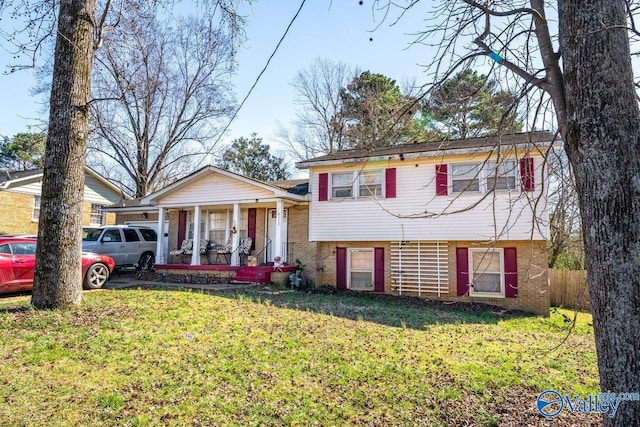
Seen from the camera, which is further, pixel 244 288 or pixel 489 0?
pixel 244 288

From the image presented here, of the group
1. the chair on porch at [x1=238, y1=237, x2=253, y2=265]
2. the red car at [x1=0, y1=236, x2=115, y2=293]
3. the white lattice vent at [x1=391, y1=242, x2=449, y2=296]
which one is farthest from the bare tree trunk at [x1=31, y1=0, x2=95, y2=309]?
the white lattice vent at [x1=391, y1=242, x2=449, y2=296]

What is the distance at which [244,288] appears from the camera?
1130 centimetres

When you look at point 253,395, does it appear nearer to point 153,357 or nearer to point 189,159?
point 153,357

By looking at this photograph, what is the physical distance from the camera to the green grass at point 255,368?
12.1ft

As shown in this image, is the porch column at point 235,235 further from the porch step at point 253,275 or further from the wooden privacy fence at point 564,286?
the wooden privacy fence at point 564,286

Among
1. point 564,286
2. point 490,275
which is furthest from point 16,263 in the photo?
point 564,286

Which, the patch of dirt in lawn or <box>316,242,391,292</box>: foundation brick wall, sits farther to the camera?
<box>316,242,391,292</box>: foundation brick wall

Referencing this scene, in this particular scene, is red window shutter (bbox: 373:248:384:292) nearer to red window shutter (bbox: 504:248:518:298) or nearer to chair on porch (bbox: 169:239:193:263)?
red window shutter (bbox: 504:248:518:298)

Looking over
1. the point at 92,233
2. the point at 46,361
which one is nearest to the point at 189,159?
the point at 92,233

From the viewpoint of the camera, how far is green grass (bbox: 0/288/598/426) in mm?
3674

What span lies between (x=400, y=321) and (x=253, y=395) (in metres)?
4.98

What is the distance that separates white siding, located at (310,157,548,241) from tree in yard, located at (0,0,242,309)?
7.73 metres

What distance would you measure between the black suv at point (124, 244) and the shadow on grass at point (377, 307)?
13.4 ft

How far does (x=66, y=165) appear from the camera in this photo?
6445 mm
